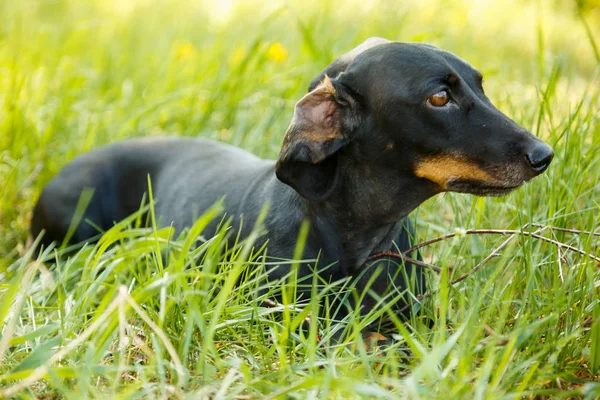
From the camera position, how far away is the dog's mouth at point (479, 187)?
107 inches

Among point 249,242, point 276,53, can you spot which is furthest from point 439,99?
point 276,53

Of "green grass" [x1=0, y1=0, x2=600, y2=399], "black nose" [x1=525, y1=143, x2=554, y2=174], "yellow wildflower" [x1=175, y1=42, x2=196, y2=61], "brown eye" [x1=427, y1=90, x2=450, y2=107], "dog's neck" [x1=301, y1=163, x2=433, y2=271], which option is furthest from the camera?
"yellow wildflower" [x1=175, y1=42, x2=196, y2=61]

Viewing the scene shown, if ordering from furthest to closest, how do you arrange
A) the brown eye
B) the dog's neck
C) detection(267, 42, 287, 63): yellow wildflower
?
detection(267, 42, 287, 63): yellow wildflower, the dog's neck, the brown eye

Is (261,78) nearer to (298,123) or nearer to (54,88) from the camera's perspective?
(54,88)

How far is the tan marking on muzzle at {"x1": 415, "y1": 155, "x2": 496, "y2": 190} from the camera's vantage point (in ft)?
8.82

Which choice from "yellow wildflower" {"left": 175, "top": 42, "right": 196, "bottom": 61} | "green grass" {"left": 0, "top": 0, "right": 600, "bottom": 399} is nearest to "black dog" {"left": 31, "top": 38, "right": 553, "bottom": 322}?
"green grass" {"left": 0, "top": 0, "right": 600, "bottom": 399}

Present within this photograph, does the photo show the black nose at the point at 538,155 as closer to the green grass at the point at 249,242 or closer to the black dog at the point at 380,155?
the black dog at the point at 380,155

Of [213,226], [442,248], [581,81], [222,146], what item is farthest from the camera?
[581,81]

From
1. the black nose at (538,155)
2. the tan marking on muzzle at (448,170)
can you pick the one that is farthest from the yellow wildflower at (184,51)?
the black nose at (538,155)

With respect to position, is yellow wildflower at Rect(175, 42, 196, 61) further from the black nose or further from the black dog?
the black nose

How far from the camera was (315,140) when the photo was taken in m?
2.84

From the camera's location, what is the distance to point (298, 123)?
2.83 metres

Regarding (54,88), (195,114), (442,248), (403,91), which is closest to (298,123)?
(403,91)

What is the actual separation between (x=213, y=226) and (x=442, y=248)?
113 cm
